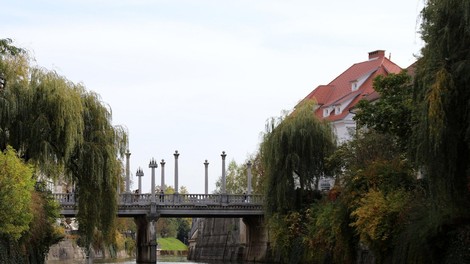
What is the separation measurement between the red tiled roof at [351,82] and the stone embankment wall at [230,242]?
10913 millimetres

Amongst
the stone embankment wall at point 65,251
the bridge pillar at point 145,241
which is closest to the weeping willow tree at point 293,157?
the bridge pillar at point 145,241

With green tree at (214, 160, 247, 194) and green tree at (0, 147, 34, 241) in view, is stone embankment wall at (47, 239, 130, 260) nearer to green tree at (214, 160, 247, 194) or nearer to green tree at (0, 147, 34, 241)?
green tree at (214, 160, 247, 194)

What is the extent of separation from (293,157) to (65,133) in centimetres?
1571

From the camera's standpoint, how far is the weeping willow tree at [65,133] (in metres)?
41.1

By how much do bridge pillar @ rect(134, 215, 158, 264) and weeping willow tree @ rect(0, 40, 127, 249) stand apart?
24813mm

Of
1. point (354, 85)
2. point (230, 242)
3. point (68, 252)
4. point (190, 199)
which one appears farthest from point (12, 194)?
point (68, 252)

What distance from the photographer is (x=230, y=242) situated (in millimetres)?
88875

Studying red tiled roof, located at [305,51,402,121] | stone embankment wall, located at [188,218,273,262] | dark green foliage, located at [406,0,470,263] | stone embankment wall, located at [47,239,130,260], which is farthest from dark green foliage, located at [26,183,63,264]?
stone embankment wall, located at [47,239,130,260]

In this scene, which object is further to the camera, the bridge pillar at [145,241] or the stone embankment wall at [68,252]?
the stone embankment wall at [68,252]

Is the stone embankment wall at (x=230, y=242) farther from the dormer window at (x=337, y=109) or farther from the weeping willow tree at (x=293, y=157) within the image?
the weeping willow tree at (x=293, y=157)

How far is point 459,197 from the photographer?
29.8 meters

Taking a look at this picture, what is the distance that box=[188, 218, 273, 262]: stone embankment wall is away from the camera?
72125 mm

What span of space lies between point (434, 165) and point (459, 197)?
1225 millimetres

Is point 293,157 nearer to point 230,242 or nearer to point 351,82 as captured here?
point 351,82
